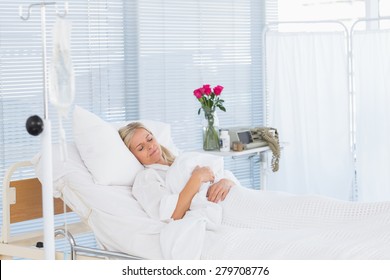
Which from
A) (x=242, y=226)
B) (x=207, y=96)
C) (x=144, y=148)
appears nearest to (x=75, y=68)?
(x=207, y=96)

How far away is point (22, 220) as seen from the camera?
2.99 m

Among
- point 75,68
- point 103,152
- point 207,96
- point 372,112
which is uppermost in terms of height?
point 75,68

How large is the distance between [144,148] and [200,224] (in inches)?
24.5

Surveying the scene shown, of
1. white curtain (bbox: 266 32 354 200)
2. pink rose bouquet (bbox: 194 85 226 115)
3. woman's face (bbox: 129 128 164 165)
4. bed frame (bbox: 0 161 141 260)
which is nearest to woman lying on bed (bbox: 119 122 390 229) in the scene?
woman's face (bbox: 129 128 164 165)

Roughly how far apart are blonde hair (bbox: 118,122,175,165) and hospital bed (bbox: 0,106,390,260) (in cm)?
9

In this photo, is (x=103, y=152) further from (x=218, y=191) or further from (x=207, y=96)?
(x=207, y=96)

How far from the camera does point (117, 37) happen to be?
163 inches

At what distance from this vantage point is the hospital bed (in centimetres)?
257

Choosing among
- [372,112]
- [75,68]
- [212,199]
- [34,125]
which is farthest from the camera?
[372,112]

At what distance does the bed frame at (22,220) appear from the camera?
279cm

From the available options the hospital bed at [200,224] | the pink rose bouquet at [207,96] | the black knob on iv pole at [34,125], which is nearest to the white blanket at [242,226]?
the hospital bed at [200,224]

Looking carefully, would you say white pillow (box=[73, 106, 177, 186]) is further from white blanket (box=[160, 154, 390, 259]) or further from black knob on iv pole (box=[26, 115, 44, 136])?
black knob on iv pole (box=[26, 115, 44, 136])
